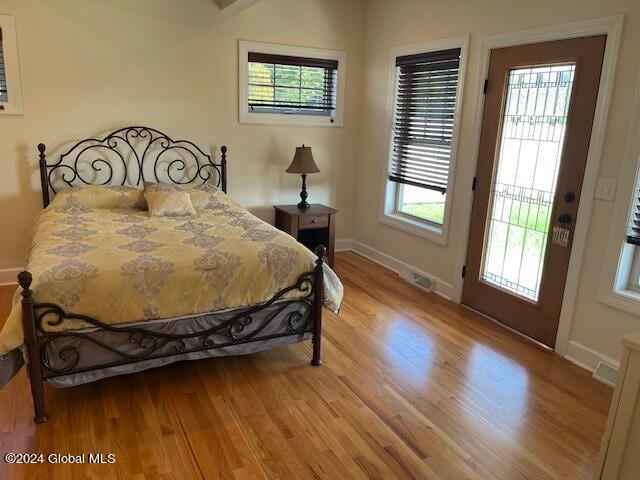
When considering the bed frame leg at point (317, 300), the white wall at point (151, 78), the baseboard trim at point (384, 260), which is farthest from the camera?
the baseboard trim at point (384, 260)

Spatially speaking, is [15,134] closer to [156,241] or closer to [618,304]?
[156,241]

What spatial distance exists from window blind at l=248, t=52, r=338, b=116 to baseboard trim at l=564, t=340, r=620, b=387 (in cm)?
328

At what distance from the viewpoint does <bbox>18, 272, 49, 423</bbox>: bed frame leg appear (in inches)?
84.9

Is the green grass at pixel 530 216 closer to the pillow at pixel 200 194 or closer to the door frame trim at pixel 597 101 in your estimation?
the door frame trim at pixel 597 101

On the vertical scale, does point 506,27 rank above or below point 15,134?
above

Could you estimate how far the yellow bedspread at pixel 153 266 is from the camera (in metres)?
2.32

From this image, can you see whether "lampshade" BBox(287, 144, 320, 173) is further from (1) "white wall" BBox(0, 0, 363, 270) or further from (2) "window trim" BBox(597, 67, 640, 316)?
(2) "window trim" BBox(597, 67, 640, 316)

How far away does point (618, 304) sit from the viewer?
287 centimetres

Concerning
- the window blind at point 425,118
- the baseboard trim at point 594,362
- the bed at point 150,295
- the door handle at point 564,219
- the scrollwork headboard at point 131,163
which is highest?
the window blind at point 425,118

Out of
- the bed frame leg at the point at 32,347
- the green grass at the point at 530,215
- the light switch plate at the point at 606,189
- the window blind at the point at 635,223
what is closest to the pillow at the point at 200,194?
the bed frame leg at the point at 32,347

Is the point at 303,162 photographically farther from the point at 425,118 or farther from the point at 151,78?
the point at 151,78

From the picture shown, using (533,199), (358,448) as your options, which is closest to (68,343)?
(358,448)

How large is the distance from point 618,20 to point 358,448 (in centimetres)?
277

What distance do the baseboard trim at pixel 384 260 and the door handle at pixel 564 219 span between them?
4.04 ft
